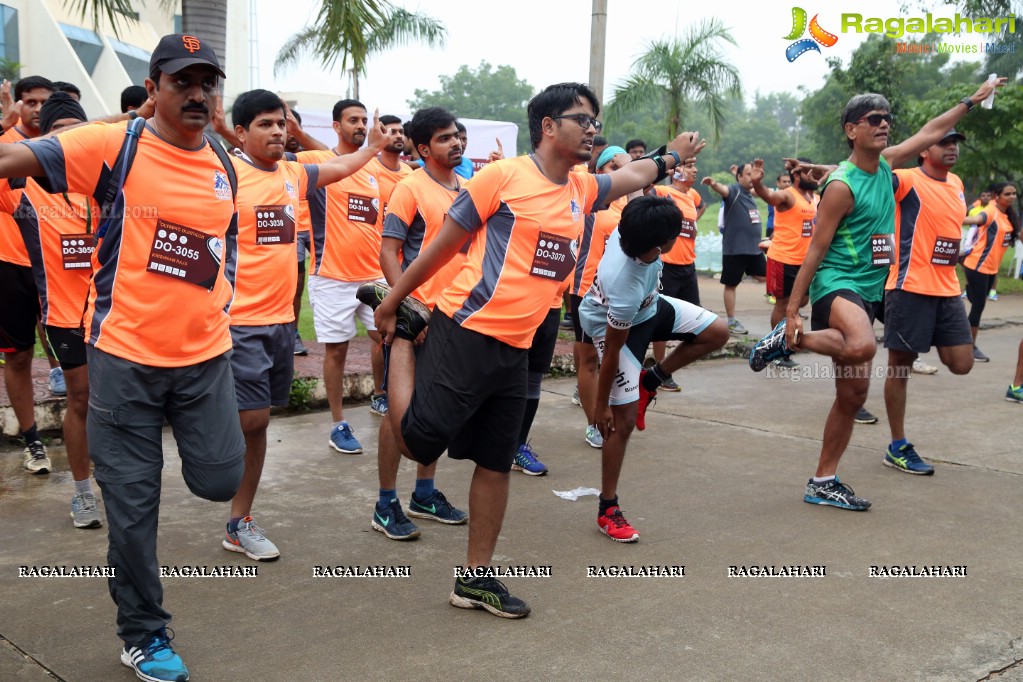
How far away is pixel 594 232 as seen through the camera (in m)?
7.17

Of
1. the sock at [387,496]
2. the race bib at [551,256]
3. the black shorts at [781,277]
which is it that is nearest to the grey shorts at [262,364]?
the sock at [387,496]

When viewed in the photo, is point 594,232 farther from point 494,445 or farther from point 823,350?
point 494,445

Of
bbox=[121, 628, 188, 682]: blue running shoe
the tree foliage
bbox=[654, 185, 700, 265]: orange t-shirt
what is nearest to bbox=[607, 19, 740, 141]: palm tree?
bbox=[654, 185, 700, 265]: orange t-shirt

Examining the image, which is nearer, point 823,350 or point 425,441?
point 425,441

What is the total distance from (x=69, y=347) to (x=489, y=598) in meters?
2.55

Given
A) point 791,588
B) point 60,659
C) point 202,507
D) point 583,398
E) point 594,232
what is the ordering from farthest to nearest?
1. point 594,232
2. point 583,398
3. point 202,507
4. point 791,588
5. point 60,659

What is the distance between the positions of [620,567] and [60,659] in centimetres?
223

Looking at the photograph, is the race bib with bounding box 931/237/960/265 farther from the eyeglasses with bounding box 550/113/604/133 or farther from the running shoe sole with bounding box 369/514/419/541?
the running shoe sole with bounding box 369/514/419/541

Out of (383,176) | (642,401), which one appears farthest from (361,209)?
(642,401)

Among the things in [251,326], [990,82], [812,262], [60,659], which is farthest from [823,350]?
[60,659]

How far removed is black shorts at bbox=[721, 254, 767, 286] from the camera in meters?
11.4

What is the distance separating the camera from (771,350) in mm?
5473

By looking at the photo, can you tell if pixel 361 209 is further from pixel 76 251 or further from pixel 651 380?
pixel 651 380

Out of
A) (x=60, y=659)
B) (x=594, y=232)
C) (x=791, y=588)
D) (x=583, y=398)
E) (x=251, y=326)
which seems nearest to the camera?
(x=60, y=659)
